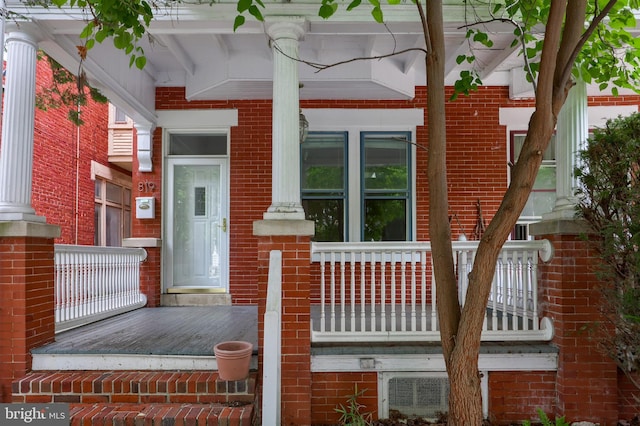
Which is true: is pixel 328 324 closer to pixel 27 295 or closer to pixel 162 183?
pixel 27 295

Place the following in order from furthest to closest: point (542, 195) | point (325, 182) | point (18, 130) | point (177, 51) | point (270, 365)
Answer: point (325, 182), point (542, 195), point (177, 51), point (18, 130), point (270, 365)

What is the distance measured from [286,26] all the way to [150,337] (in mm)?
3111

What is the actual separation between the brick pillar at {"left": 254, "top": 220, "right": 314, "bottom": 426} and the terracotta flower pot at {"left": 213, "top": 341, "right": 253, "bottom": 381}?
0.21 metres

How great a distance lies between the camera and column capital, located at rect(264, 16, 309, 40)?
3.58 m

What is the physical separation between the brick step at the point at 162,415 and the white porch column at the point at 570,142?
312 cm

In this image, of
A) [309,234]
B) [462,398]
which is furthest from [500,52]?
[462,398]

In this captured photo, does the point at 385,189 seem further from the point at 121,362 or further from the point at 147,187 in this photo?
the point at 121,362

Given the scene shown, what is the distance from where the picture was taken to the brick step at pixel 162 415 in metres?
3.03

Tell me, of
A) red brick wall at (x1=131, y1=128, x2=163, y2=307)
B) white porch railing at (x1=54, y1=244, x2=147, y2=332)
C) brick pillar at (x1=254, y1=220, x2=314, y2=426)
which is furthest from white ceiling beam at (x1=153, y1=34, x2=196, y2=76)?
brick pillar at (x1=254, y1=220, x2=314, y2=426)

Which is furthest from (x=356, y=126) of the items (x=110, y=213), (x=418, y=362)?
(x=110, y=213)

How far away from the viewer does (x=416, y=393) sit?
3623 mm

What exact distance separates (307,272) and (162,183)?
3720 mm

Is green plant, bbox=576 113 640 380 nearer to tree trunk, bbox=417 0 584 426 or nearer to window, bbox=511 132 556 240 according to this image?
tree trunk, bbox=417 0 584 426

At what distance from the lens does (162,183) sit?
20.6 feet
